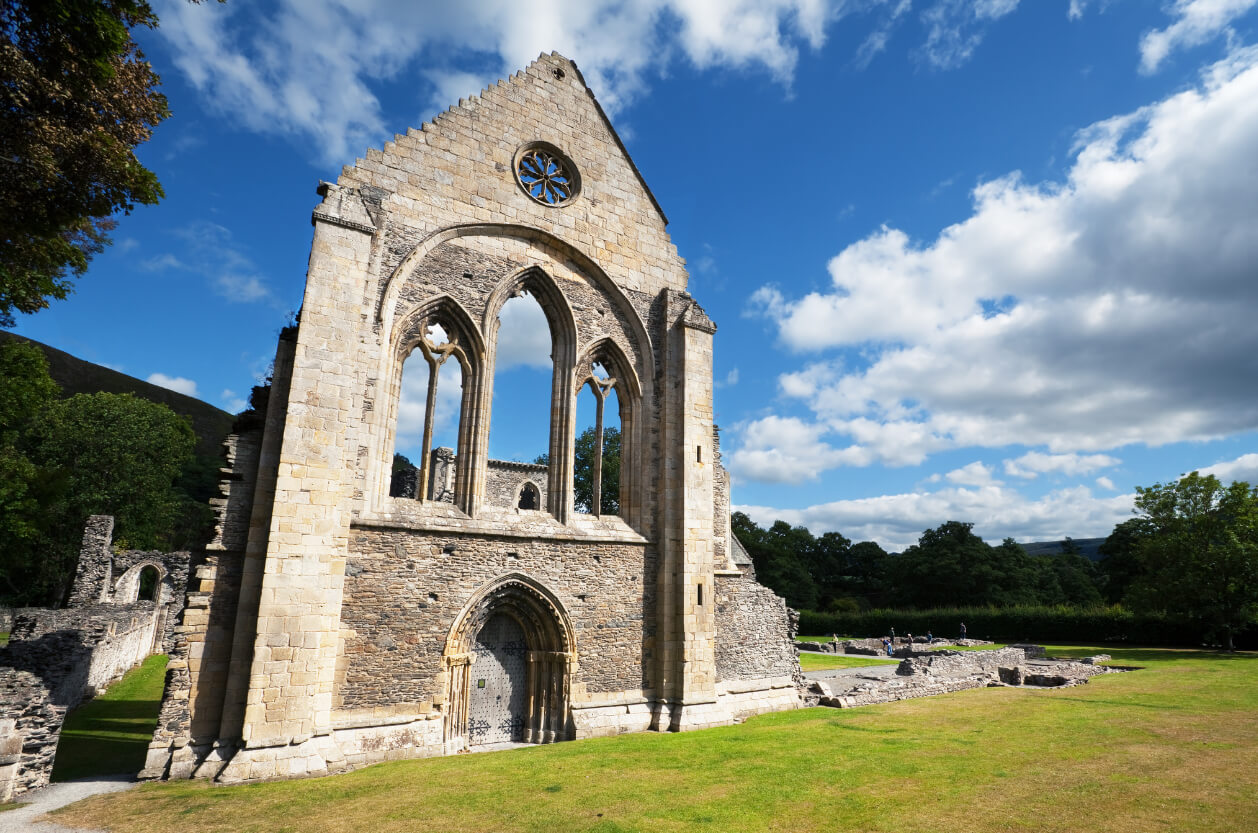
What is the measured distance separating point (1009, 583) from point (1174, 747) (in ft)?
150

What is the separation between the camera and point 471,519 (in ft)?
36.2

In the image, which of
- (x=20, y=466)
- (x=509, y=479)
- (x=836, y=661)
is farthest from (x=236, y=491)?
(x=836, y=661)

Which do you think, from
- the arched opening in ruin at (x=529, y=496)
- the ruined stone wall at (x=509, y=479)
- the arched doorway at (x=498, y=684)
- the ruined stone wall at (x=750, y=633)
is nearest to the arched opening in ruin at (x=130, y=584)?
the ruined stone wall at (x=509, y=479)

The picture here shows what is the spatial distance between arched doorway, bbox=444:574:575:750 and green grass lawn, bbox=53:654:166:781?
15.5 feet

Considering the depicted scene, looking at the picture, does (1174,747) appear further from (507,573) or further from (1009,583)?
(1009,583)

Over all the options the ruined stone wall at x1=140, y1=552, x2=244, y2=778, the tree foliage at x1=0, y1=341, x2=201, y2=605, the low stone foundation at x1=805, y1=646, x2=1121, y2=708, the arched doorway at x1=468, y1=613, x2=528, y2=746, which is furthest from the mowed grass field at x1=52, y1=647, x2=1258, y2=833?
the tree foliage at x1=0, y1=341, x2=201, y2=605

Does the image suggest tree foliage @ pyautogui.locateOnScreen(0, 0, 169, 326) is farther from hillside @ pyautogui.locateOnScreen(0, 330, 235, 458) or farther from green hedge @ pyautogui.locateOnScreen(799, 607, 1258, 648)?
hillside @ pyautogui.locateOnScreen(0, 330, 235, 458)

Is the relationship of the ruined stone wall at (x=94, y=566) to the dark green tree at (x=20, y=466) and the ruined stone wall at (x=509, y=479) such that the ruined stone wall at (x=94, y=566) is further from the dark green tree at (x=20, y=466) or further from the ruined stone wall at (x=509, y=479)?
the ruined stone wall at (x=509, y=479)

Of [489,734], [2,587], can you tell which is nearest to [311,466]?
[489,734]

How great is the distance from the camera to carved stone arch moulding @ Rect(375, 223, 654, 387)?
10820 millimetres

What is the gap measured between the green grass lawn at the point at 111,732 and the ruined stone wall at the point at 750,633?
9.50 m

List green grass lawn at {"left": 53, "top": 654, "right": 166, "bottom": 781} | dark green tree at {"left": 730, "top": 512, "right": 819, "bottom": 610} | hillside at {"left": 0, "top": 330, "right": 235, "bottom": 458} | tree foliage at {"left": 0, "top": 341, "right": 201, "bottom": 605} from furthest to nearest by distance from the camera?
hillside at {"left": 0, "top": 330, "right": 235, "bottom": 458} → dark green tree at {"left": 730, "top": 512, "right": 819, "bottom": 610} → tree foliage at {"left": 0, "top": 341, "right": 201, "bottom": 605} → green grass lawn at {"left": 53, "top": 654, "right": 166, "bottom": 781}

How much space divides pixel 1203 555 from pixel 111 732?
112ft

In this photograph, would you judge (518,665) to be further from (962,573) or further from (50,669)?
(962,573)
